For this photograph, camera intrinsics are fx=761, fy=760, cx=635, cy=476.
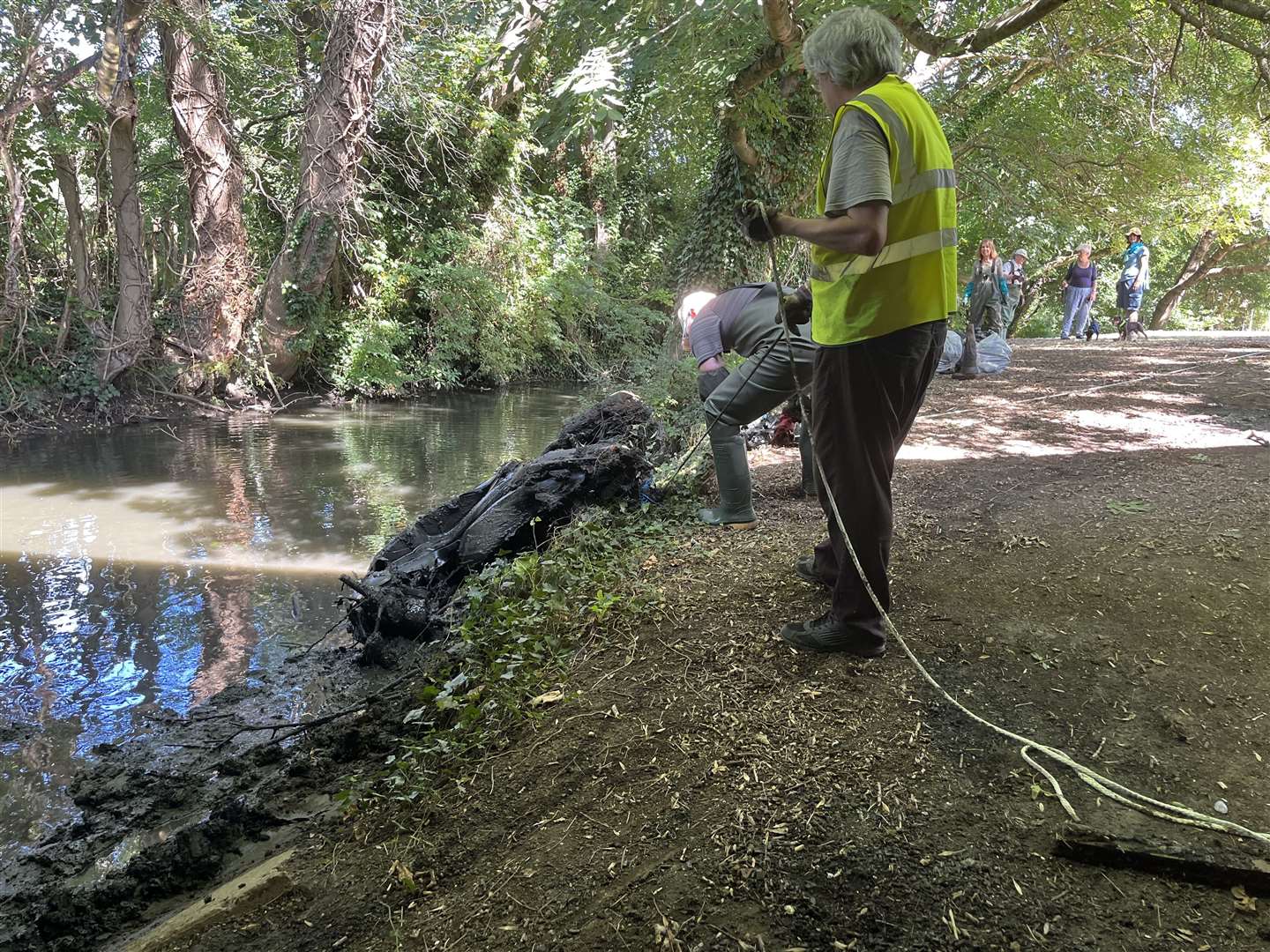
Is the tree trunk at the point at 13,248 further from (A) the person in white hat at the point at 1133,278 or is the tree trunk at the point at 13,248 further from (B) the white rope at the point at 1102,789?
(A) the person in white hat at the point at 1133,278

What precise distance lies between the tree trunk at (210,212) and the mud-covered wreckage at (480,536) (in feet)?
32.1

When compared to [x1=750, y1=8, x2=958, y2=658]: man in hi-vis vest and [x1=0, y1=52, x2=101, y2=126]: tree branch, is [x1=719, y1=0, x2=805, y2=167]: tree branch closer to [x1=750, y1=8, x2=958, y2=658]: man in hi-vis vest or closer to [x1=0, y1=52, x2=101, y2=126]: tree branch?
[x1=750, y1=8, x2=958, y2=658]: man in hi-vis vest

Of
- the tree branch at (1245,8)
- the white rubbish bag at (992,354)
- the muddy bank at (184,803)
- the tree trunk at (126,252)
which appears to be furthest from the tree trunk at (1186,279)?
the muddy bank at (184,803)

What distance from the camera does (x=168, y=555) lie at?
242 inches

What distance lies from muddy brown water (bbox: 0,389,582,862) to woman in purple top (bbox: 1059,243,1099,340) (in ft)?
38.6

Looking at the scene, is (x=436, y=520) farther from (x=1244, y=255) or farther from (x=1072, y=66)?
(x=1244, y=255)

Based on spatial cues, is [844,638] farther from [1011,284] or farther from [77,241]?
[77,241]

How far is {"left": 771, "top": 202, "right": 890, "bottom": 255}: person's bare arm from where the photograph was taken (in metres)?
2.39

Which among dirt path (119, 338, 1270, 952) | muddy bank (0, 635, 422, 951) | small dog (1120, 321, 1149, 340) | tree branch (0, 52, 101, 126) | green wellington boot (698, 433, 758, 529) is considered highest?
tree branch (0, 52, 101, 126)

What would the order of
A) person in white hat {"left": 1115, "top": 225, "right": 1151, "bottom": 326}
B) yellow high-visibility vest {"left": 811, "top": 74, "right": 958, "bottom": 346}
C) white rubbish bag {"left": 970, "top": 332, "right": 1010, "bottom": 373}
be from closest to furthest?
yellow high-visibility vest {"left": 811, "top": 74, "right": 958, "bottom": 346} < white rubbish bag {"left": 970, "top": 332, "right": 1010, "bottom": 373} < person in white hat {"left": 1115, "top": 225, "right": 1151, "bottom": 326}

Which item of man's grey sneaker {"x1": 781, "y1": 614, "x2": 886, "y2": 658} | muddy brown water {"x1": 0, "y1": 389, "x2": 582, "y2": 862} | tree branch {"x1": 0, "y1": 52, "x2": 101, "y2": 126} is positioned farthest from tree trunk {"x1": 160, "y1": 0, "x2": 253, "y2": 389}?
man's grey sneaker {"x1": 781, "y1": 614, "x2": 886, "y2": 658}

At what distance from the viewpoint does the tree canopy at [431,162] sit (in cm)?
952

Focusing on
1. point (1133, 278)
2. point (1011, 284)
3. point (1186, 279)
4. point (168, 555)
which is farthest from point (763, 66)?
point (1186, 279)

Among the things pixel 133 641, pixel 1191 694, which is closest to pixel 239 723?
pixel 133 641
